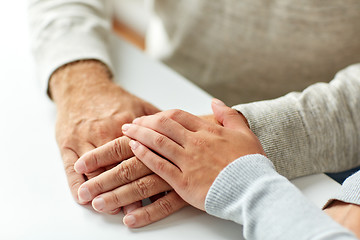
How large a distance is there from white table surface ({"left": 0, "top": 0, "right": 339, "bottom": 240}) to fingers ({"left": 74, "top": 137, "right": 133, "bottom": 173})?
4cm

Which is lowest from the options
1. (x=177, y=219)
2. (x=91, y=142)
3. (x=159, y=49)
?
(x=177, y=219)

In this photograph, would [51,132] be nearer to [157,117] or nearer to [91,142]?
[91,142]

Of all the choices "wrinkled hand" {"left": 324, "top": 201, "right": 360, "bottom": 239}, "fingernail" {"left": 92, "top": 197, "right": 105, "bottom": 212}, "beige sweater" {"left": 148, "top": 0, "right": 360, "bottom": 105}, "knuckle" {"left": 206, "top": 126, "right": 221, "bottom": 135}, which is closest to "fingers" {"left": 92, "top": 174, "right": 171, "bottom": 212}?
"fingernail" {"left": 92, "top": 197, "right": 105, "bottom": 212}

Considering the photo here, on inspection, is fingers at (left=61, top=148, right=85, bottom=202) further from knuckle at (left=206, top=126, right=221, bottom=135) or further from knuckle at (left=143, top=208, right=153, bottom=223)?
knuckle at (left=206, top=126, right=221, bottom=135)

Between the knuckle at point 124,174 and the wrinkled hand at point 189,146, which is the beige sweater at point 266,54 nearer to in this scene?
the wrinkled hand at point 189,146

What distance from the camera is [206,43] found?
43.9 inches

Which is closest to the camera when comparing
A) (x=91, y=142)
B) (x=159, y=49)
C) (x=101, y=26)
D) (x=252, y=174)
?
(x=252, y=174)

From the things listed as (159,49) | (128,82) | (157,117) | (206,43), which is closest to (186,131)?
(157,117)

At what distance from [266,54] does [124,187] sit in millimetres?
577

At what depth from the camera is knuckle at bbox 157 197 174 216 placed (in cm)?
63

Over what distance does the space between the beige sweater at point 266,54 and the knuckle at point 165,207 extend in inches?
7.5

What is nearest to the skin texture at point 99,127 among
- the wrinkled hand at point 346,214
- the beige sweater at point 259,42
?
the wrinkled hand at point 346,214

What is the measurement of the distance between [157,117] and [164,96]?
0.19m

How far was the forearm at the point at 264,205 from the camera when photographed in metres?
0.53
